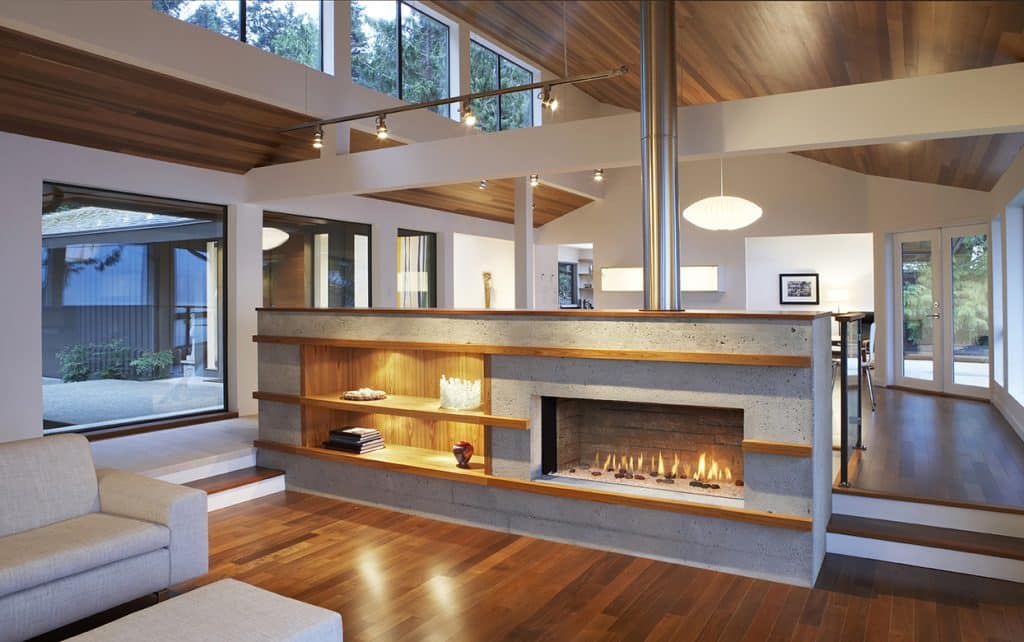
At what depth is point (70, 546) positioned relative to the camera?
2695mm

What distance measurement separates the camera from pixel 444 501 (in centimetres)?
422

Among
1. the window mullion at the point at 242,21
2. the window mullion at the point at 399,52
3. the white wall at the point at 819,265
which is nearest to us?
the window mullion at the point at 242,21

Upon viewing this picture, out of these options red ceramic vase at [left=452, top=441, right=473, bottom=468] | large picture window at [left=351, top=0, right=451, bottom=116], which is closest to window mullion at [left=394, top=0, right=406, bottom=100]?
large picture window at [left=351, top=0, right=451, bottom=116]

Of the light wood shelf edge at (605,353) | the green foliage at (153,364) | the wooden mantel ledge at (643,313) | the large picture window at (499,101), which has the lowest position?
the green foliage at (153,364)

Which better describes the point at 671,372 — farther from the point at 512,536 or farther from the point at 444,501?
the point at 444,501

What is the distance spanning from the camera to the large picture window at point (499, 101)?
25.1ft

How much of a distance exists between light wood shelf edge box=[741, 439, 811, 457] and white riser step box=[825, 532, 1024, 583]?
0.69 m

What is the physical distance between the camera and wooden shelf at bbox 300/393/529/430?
13.0 ft

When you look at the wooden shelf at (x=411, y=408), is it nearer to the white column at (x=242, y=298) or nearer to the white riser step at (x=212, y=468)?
the white riser step at (x=212, y=468)

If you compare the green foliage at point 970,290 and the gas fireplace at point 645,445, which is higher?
the green foliage at point 970,290

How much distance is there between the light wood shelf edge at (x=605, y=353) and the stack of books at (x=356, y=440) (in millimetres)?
600

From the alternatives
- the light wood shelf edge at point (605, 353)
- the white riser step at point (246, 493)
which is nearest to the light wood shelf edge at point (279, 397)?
the light wood shelf edge at point (605, 353)

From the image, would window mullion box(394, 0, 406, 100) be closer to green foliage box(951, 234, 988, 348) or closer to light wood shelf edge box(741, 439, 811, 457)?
light wood shelf edge box(741, 439, 811, 457)

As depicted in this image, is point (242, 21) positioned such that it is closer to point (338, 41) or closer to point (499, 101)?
point (338, 41)
